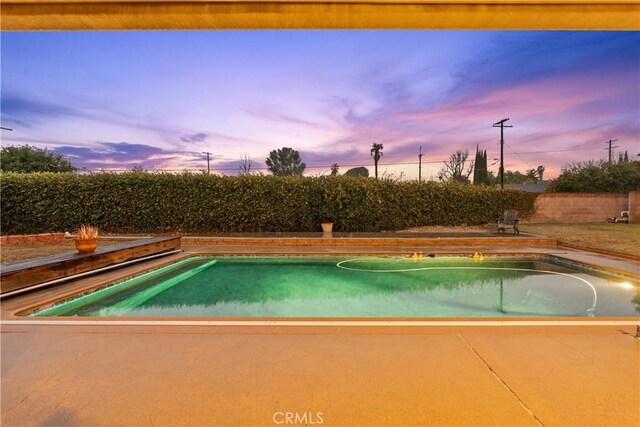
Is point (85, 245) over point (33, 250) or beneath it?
over

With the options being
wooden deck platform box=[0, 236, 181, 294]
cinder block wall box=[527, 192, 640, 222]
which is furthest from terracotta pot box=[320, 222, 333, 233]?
cinder block wall box=[527, 192, 640, 222]

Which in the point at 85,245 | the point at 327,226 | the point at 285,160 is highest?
the point at 285,160

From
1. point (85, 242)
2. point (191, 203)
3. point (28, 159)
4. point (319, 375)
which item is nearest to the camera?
point (319, 375)

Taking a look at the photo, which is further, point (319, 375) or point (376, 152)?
point (376, 152)

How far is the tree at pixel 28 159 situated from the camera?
2184 centimetres

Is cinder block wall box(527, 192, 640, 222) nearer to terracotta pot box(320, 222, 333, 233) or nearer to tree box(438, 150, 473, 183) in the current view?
terracotta pot box(320, 222, 333, 233)

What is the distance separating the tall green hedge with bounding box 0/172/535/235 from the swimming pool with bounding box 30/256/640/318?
394 centimetres

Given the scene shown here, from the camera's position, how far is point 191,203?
11867mm

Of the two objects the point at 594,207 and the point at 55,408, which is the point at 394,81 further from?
the point at 55,408

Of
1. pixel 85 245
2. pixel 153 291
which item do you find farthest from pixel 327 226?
pixel 85 245

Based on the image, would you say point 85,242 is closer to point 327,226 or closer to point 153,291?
point 153,291

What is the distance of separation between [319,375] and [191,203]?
35.9 feet

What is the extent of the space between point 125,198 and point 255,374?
11830mm

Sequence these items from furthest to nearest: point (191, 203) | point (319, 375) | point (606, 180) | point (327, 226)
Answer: point (606, 180)
point (191, 203)
point (327, 226)
point (319, 375)
